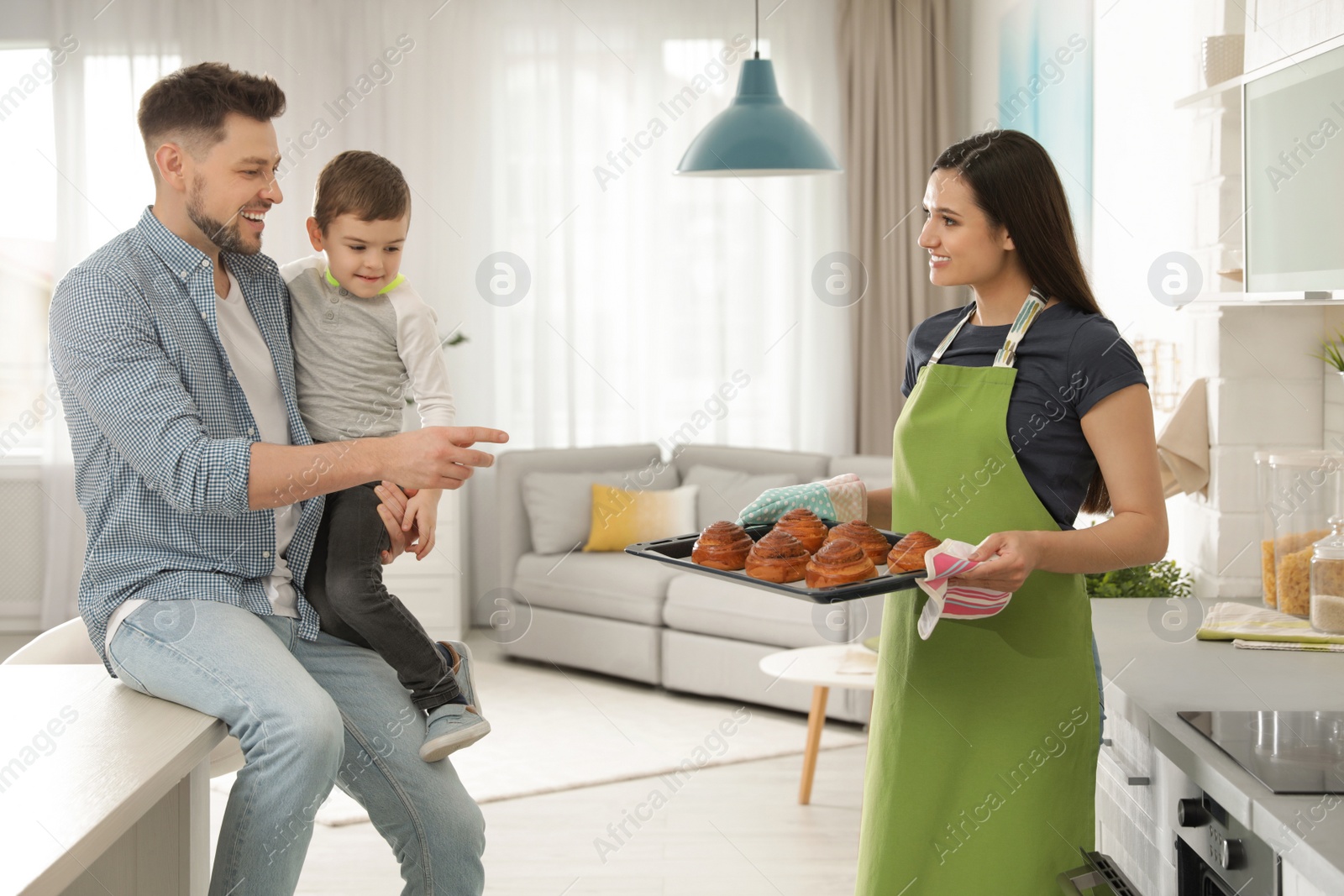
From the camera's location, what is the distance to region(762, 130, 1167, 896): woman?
1.49 m

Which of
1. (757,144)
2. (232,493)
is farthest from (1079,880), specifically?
(757,144)

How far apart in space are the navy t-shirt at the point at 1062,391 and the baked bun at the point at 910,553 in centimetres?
19

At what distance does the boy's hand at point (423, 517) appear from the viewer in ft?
5.72

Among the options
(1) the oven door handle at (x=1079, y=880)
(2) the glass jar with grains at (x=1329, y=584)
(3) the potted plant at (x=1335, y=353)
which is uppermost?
(3) the potted plant at (x=1335, y=353)

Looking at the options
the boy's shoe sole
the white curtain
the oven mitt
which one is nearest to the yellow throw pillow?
the white curtain

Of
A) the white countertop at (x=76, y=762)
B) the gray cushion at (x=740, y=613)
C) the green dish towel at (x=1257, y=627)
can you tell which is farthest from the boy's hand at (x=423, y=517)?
the gray cushion at (x=740, y=613)

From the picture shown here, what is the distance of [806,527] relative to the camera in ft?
5.32

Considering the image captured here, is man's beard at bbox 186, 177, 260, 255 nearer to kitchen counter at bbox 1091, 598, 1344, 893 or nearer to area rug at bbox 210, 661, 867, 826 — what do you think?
kitchen counter at bbox 1091, 598, 1344, 893

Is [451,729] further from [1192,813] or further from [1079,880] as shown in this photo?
[1192,813]

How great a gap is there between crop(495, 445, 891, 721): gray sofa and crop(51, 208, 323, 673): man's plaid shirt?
270cm

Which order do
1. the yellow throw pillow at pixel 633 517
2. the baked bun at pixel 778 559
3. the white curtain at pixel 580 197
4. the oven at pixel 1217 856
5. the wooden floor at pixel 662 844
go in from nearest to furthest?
the oven at pixel 1217 856
the baked bun at pixel 778 559
the wooden floor at pixel 662 844
the yellow throw pillow at pixel 633 517
the white curtain at pixel 580 197

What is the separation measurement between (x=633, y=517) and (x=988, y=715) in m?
3.44

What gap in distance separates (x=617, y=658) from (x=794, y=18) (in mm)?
3230

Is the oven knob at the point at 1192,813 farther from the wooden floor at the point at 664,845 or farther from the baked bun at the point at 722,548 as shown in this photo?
the wooden floor at the point at 664,845
